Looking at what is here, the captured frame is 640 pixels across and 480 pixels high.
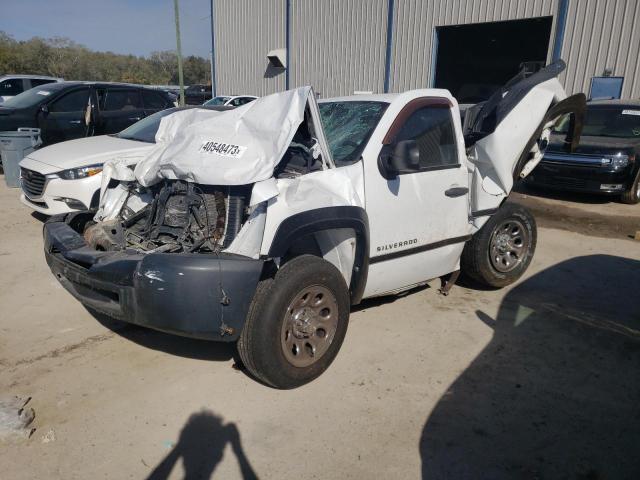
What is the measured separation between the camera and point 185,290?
9.45ft

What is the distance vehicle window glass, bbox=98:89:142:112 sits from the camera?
1002cm

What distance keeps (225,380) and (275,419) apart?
0.56 m

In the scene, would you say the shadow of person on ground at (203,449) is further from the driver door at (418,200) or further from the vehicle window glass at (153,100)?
the vehicle window glass at (153,100)

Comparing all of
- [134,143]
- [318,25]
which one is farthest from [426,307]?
[318,25]

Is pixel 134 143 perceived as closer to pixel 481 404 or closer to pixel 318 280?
pixel 318 280

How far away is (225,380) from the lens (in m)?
3.49

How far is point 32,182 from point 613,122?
10281 millimetres

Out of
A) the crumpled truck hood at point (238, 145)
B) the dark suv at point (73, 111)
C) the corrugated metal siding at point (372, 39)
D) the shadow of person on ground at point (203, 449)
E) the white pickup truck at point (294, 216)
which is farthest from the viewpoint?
the corrugated metal siding at point (372, 39)

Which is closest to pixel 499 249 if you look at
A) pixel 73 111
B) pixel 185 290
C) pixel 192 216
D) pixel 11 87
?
pixel 192 216

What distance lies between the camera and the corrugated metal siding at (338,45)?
17.6 metres

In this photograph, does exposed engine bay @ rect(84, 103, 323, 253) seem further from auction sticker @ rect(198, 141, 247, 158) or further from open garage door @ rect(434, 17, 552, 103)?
open garage door @ rect(434, 17, 552, 103)

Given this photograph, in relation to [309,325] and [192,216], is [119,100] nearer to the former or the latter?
[192,216]

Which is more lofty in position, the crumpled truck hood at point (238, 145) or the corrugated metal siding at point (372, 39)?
the corrugated metal siding at point (372, 39)

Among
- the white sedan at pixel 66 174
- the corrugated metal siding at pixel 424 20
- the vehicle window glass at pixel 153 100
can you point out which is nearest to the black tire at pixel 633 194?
the corrugated metal siding at pixel 424 20
